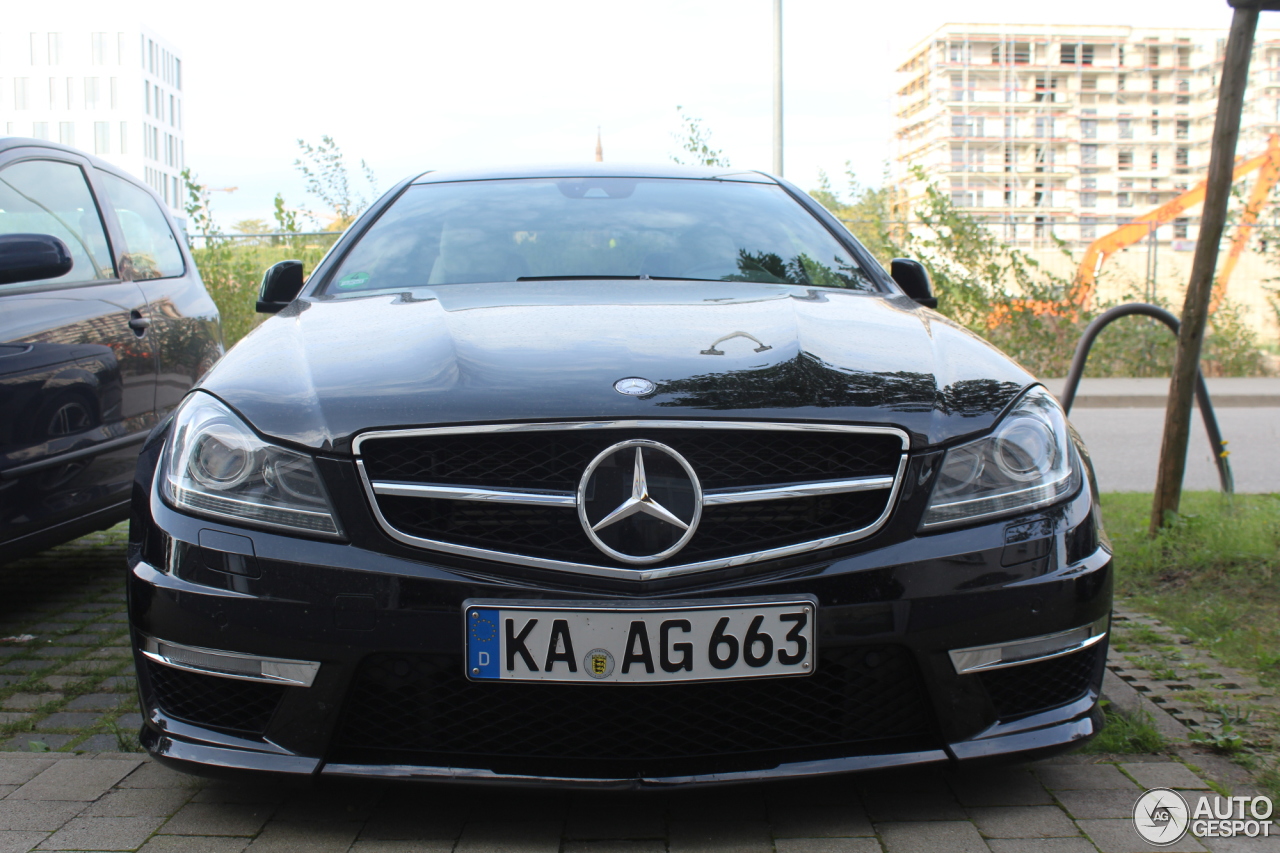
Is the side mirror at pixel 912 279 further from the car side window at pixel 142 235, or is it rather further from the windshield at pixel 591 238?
the car side window at pixel 142 235

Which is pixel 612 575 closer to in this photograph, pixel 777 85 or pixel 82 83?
pixel 777 85

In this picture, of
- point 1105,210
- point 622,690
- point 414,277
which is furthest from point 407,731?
point 1105,210

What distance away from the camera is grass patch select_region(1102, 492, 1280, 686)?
136 inches

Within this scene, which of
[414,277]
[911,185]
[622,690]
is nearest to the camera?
[622,690]

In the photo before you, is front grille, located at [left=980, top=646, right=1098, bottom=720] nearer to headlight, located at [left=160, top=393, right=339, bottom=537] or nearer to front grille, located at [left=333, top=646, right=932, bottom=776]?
front grille, located at [left=333, top=646, right=932, bottom=776]

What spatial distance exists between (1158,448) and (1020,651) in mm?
7999

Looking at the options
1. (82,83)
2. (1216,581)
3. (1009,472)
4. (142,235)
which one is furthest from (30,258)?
(82,83)

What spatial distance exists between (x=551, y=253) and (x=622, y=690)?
1.60 meters

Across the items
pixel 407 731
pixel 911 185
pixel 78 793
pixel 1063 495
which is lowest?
pixel 78 793

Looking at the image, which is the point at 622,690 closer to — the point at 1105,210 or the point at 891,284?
the point at 891,284

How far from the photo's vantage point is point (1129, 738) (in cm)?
263

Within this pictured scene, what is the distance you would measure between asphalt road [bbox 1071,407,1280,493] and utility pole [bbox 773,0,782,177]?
456cm

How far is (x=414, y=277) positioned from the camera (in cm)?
322

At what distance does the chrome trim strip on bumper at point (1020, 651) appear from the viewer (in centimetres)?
206
